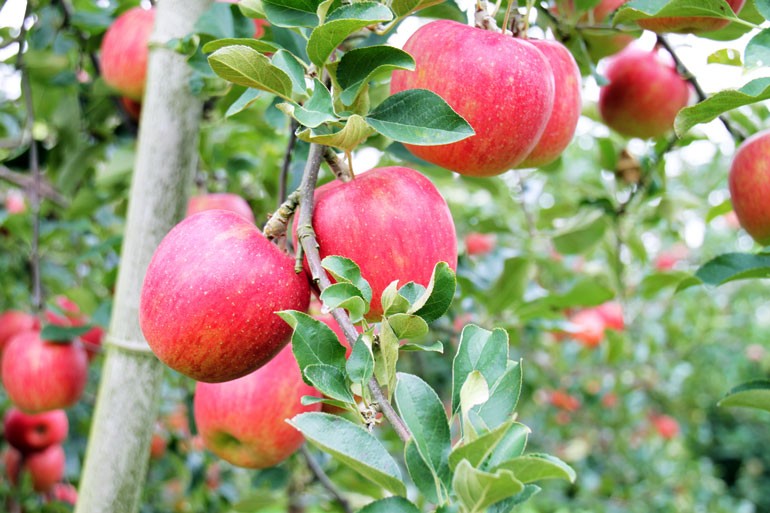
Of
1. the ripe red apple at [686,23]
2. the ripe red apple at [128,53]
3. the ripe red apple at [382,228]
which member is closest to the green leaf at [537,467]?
the ripe red apple at [382,228]

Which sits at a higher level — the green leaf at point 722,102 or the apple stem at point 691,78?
the green leaf at point 722,102

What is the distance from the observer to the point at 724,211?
1.19 m

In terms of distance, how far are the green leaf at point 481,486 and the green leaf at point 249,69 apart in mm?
311

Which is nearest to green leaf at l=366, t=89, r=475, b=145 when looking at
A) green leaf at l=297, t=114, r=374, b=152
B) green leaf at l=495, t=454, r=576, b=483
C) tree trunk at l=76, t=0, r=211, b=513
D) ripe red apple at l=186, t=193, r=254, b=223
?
green leaf at l=297, t=114, r=374, b=152

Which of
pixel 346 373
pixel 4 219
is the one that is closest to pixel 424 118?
pixel 346 373

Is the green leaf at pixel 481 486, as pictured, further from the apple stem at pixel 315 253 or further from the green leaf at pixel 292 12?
the green leaf at pixel 292 12

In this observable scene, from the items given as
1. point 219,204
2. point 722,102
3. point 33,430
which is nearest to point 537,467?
point 722,102

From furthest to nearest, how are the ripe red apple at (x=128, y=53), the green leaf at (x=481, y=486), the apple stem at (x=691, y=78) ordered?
the ripe red apple at (x=128, y=53)
the apple stem at (x=691, y=78)
the green leaf at (x=481, y=486)

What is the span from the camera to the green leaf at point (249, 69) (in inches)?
20.4

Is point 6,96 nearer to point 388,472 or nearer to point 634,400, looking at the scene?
point 388,472

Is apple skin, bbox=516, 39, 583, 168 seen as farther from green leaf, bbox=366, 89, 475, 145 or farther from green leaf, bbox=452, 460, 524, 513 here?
green leaf, bbox=452, 460, 524, 513

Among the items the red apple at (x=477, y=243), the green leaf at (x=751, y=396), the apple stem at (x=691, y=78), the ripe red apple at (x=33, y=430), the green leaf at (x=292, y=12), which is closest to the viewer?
the green leaf at (x=292, y=12)

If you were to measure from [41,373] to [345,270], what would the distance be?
0.93m

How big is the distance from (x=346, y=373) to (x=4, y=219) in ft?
4.09
